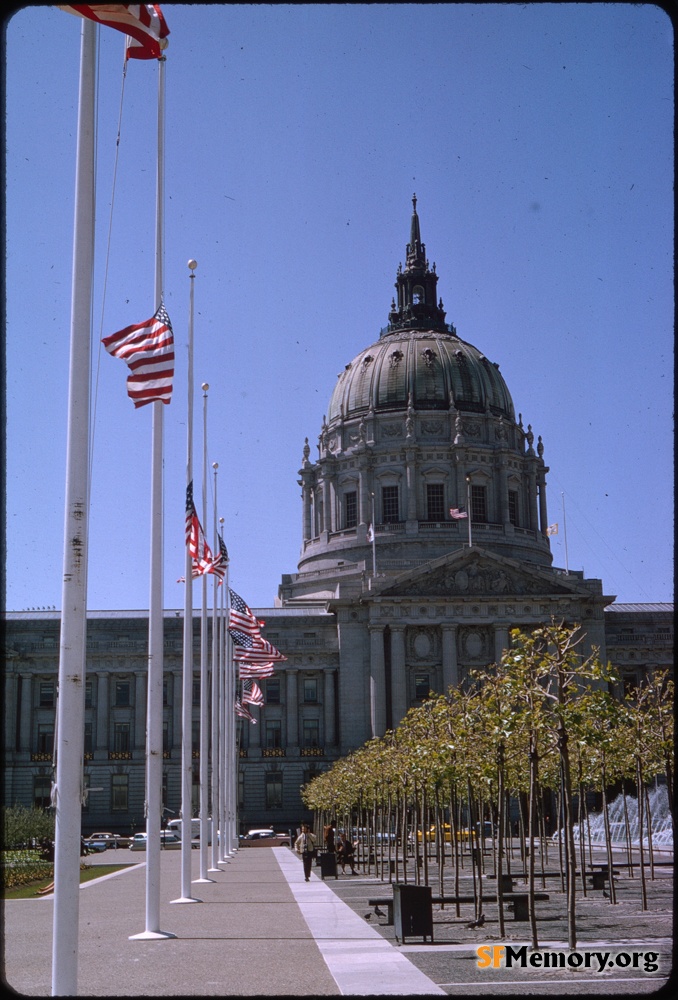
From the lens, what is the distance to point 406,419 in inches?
5226

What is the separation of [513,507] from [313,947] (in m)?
112

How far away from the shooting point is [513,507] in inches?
5281

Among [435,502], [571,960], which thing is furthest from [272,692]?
[571,960]

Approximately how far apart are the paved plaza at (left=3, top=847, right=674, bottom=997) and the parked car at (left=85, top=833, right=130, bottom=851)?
1936 inches

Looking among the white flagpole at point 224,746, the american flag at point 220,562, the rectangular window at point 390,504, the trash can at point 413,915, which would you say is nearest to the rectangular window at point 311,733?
the rectangular window at point 390,504

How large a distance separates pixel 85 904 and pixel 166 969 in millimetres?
17025

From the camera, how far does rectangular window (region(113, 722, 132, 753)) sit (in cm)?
11300

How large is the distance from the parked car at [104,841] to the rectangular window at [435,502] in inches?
1789

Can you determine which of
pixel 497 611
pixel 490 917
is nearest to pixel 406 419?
pixel 497 611

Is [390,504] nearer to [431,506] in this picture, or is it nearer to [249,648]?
[431,506]

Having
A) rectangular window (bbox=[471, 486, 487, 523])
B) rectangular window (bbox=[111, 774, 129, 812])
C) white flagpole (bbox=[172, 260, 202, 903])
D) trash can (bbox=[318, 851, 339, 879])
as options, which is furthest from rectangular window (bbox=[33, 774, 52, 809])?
white flagpole (bbox=[172, 260, 202, 903])

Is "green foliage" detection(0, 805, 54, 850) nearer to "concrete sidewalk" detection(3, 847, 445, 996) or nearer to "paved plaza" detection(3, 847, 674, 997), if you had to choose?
"concrete sidewalk" detection(3, 847, 445, 996)

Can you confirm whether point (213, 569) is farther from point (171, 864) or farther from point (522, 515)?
point (522, 515)

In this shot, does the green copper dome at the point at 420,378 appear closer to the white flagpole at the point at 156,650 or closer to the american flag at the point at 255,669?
the american flag at the point at 255,669
